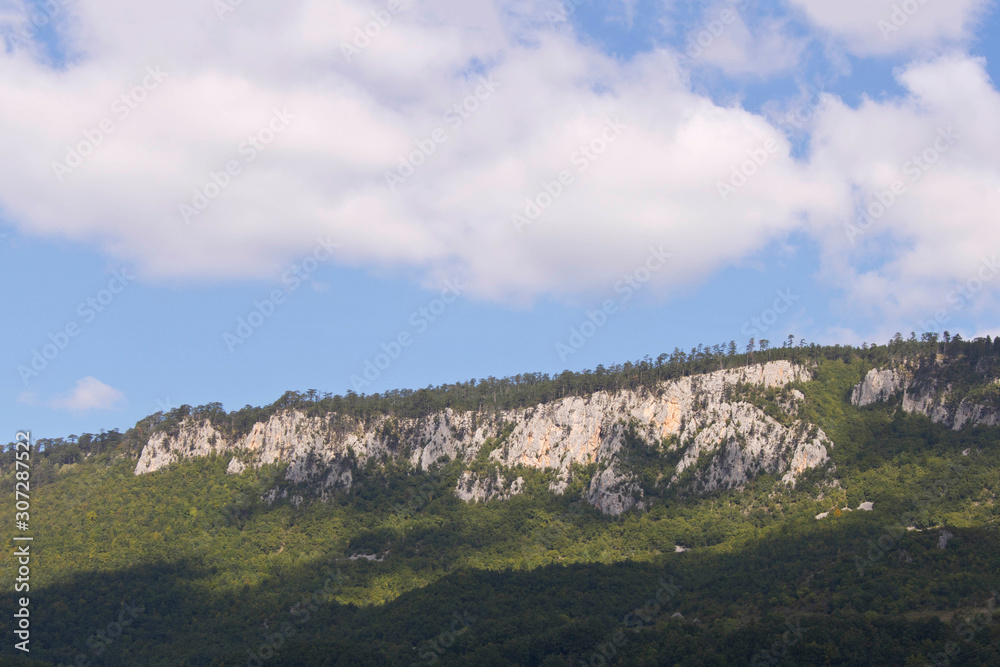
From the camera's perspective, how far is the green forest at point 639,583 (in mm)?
114188

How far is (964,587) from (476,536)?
337ft

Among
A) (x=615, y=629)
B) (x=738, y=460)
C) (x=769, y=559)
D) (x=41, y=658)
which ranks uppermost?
(x=738, y=460)

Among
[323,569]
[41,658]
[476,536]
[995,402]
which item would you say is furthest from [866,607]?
[41,658]

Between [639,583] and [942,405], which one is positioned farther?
[942,405]

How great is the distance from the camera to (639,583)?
513 feet

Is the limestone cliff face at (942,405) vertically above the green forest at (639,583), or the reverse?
the limestone cliff face at (942,405)

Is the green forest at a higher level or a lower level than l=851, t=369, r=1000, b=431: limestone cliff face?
lower

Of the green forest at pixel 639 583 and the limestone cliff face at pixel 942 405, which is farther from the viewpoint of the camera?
the limestone cliff face at pixel 942 405

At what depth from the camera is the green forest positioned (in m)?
114

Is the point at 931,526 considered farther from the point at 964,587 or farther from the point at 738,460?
the point at 738,460

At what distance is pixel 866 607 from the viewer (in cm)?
11850

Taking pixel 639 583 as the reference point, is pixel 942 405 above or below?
above

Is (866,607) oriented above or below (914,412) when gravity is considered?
below

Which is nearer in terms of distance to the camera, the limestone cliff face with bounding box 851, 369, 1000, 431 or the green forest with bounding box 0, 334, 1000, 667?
the green forest with bounding box 0, 334, 1000, 667
